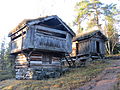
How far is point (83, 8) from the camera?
34844mm

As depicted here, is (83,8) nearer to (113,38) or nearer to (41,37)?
(113,38)

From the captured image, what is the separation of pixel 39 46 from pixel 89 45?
9.98m

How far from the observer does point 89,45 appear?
21.4 metres

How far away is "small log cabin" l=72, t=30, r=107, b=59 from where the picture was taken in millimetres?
21406

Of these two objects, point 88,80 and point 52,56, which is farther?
point 52,56

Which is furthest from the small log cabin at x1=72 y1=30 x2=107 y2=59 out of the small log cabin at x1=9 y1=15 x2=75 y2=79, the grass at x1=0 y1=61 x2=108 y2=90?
the grass at x1=0 y1=61 x2=108 y2=90

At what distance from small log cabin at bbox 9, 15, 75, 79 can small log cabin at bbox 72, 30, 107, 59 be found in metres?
5.47

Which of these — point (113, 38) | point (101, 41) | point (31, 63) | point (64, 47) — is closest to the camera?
point (31, 63)

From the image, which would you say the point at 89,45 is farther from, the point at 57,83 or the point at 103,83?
the point at 103,83

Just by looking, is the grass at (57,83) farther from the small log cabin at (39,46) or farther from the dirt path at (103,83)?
the small log cabin at (39,46)

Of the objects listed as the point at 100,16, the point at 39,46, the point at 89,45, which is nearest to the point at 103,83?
the point at 39,46

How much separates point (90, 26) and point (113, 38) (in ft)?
21.8

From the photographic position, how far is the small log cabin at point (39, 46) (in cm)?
1380

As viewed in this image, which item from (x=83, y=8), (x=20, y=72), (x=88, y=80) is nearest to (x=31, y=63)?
(x=20, y=72)
